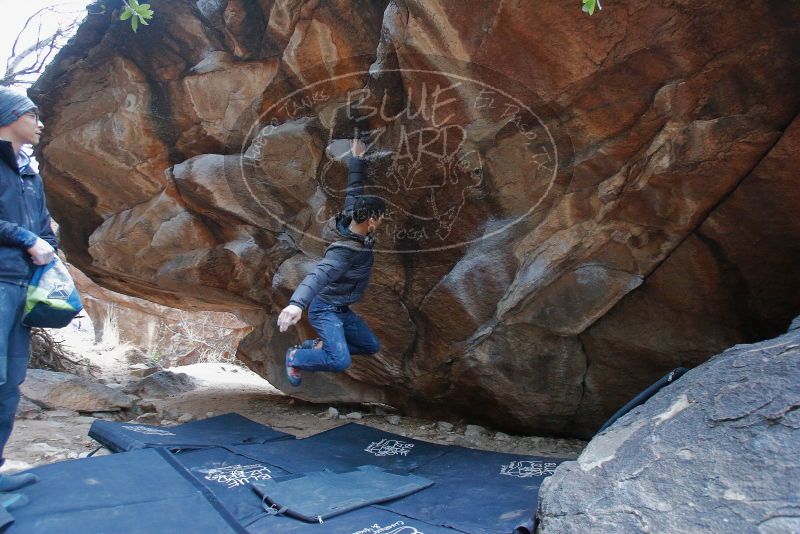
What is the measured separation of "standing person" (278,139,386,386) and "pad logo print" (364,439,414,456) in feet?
2.35

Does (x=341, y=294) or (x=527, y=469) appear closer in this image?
(x=527, y=469)

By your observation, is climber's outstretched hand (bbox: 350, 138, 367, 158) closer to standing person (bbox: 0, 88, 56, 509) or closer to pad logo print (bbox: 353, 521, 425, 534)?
standing person (bbox: 0, 88, 56, 509)

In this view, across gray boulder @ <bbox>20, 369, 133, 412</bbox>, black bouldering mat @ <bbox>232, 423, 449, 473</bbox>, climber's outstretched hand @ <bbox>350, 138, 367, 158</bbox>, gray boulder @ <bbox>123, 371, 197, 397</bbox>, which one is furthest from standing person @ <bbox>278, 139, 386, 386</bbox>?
gray boulder @ <bbox>123, 371, 197, 397</bbox>

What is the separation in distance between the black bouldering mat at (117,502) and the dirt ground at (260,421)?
75cm

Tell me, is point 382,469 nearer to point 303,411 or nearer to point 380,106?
point 303,411

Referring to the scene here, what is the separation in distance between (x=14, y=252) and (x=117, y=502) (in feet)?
3.71

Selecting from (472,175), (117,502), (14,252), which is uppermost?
(472,175)

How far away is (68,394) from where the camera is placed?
4.66 meters

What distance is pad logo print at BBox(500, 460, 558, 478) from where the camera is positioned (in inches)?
124

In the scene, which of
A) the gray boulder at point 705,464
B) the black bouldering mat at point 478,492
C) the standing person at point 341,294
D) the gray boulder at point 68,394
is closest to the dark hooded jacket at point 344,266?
the standing person at point 341,294

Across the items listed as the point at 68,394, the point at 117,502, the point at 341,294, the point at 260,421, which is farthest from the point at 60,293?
the point at 68,394

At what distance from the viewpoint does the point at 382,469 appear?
329 centimetres

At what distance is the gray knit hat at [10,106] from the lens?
88.4 inches

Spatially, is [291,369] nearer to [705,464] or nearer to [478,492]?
[478,492]
